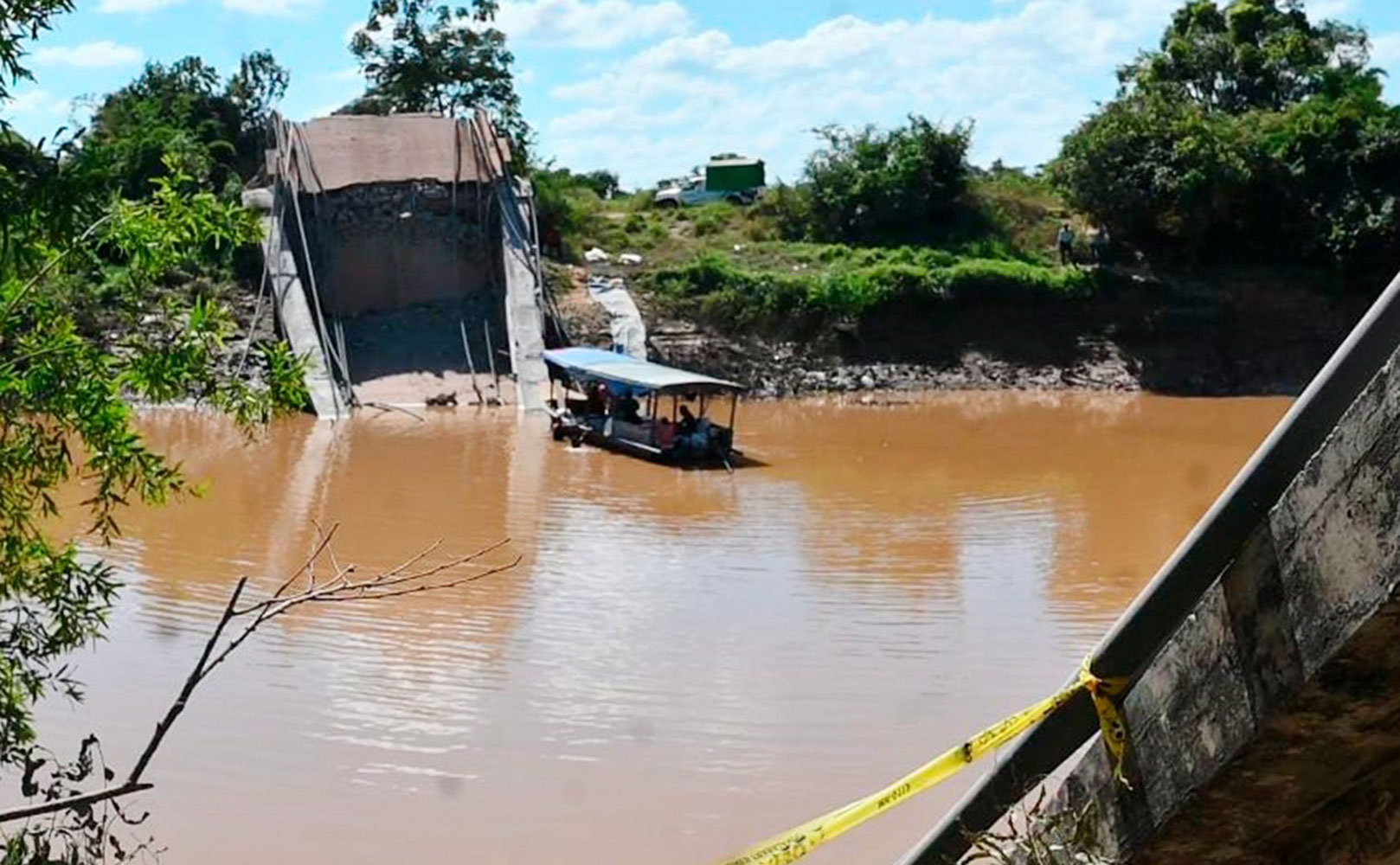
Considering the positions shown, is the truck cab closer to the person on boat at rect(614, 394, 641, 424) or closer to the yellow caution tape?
the person on boat at rect(614, 394, 641, 424)

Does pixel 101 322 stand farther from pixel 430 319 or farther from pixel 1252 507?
pixel 1252 507

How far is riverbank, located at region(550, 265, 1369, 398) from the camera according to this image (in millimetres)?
27922

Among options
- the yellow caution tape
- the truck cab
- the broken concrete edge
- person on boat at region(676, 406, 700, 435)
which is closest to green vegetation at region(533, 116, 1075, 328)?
the truck cab

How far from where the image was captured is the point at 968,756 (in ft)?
10.7

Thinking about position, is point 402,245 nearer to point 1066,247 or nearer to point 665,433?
point 665,433

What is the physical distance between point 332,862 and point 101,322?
50.0 feet

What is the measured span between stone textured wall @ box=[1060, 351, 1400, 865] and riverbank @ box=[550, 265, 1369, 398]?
80.4 feet

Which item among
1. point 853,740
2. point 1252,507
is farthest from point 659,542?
point 1252,507

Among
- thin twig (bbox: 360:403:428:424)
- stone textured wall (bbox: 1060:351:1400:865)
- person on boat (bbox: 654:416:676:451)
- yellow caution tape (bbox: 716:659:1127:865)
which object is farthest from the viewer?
thin twig (bbox: 360:403:428:424)

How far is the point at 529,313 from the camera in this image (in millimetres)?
26109

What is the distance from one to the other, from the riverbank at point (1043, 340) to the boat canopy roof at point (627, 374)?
4.77 m

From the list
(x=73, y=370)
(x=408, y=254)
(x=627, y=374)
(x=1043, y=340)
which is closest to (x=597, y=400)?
(x=627, y=374)

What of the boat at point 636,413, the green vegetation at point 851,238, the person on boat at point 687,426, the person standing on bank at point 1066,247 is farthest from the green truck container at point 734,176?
the person on boat at point 687,426

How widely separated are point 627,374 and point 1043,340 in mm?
11194
